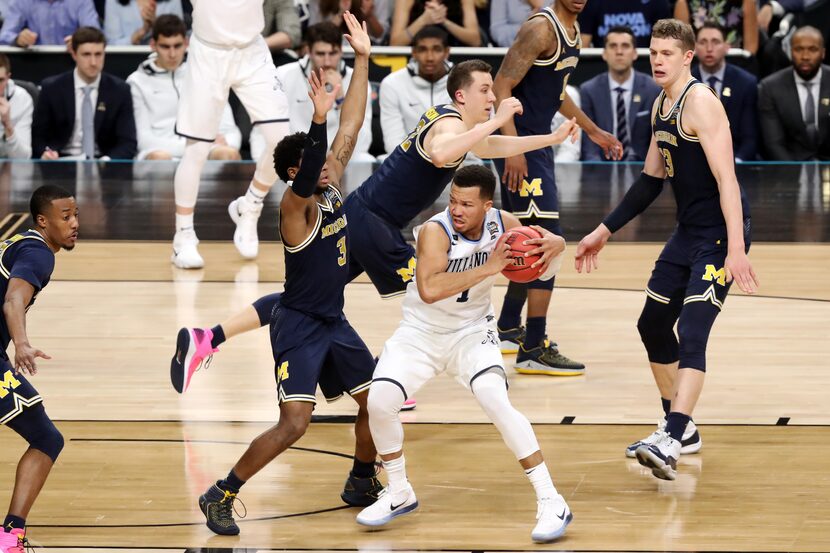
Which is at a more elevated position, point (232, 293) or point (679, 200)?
point (679, 200)

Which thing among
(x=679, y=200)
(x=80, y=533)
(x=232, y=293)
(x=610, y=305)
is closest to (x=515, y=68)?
(x=679, y=200)

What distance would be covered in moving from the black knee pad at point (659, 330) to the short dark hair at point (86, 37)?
7657 mm

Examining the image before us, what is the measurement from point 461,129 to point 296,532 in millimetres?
2065

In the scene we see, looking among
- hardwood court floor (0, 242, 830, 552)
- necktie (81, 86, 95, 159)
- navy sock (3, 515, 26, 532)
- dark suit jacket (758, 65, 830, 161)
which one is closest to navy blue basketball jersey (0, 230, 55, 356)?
navy sock (3, 515, 26, 532)

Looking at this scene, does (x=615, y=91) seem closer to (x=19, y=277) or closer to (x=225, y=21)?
(x=225, y=21)

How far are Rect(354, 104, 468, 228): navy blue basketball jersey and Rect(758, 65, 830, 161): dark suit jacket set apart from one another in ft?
23.0

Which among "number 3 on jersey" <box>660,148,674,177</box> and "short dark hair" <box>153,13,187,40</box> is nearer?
"number 3 on jersey" <box>660,148,674,177</box>

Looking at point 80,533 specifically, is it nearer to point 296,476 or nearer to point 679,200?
point 296,476

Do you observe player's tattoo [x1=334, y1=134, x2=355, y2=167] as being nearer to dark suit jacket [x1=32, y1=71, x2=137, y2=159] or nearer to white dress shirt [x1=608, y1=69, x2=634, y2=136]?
white dress shirt [x1=608, y1=69, x2=634, y2=136]

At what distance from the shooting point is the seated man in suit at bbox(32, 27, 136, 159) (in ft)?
41.4

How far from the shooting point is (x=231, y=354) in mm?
7910

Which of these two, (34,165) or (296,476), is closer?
(296,476)

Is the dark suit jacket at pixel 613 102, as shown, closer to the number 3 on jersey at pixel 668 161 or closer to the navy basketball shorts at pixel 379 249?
the navy basketball shorts at pixel 379 249

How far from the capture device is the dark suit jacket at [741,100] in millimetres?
13031
